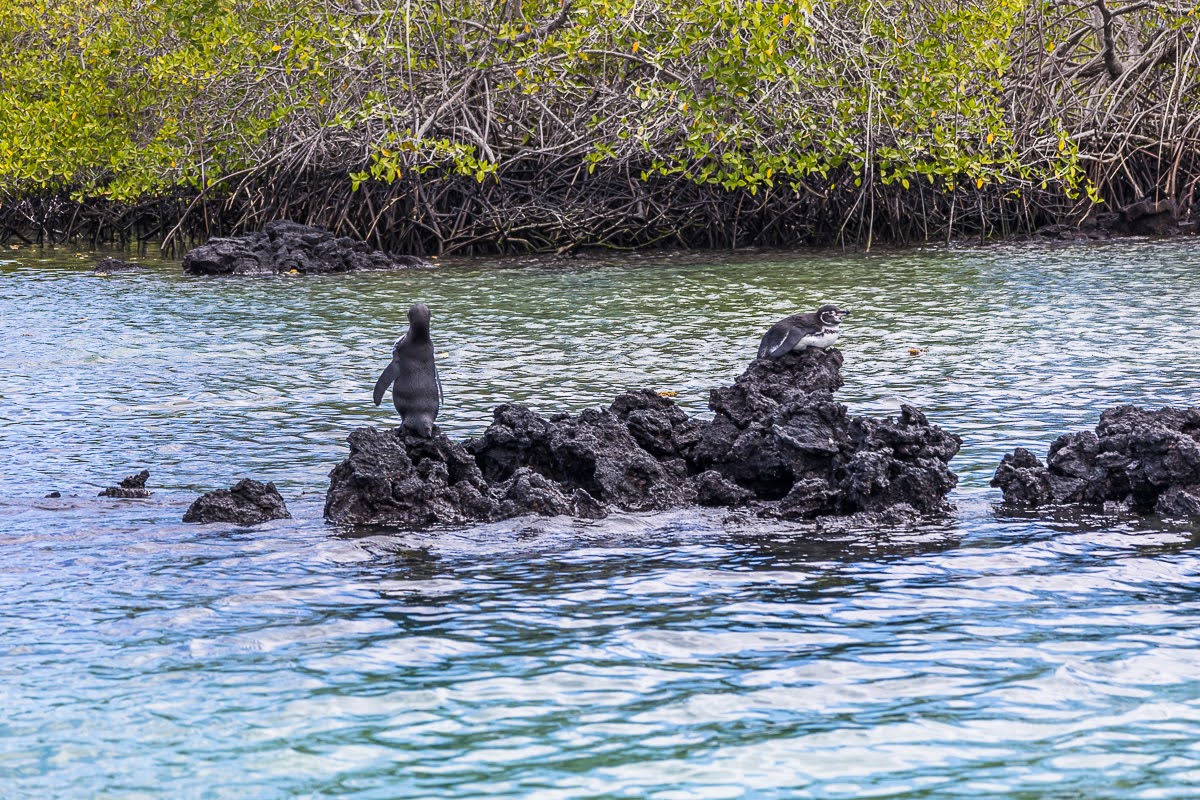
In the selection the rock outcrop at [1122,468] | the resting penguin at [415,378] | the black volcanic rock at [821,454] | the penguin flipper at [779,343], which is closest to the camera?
the rock outcrop at [1122,468]

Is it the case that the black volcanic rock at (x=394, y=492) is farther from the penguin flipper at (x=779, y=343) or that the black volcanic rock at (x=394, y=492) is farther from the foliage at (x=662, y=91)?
the foliage at (x=662, y=91)

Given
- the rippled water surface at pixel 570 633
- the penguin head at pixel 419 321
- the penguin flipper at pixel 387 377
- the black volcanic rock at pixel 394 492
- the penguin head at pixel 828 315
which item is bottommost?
the rippled water surface at pixel 570 633

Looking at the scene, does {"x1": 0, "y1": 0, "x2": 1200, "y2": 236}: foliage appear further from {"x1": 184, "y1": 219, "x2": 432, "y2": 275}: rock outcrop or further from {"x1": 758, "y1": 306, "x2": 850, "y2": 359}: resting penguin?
{"x1": 758, "y1": 306, "x2": 850, "y2": 359}: resting penguin

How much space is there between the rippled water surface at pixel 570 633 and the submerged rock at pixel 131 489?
13 cm

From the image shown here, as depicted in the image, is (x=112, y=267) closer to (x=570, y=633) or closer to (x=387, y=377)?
(x=387, y=377)

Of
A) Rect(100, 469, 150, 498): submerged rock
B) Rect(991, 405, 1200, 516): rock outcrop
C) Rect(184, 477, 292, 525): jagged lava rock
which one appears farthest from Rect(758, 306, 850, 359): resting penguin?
Rect(100, 469, 150, 498): submerged rock

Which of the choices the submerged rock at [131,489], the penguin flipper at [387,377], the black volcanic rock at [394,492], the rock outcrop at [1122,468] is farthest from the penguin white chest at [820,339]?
the submerged rock at [131,489]

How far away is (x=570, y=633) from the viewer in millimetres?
5430

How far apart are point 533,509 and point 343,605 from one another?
58.5 inches

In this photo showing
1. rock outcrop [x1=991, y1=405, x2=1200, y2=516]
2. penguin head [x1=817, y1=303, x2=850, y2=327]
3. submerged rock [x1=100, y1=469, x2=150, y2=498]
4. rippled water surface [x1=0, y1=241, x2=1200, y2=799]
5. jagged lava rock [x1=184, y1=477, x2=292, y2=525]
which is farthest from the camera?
penguin head [x1=817, y1=303, x2=850, y2=327]

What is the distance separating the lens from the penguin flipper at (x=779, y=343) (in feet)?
30.5

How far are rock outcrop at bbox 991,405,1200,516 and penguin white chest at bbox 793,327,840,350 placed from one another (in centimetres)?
216

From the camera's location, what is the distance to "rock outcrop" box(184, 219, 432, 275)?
19219mm

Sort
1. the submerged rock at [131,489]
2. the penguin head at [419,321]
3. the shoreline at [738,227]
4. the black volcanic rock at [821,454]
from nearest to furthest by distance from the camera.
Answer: the black volcanic rock at [821,454], the submerged rock at [131,489], the penguin head at [419,321], the shoreline at [738,227]
